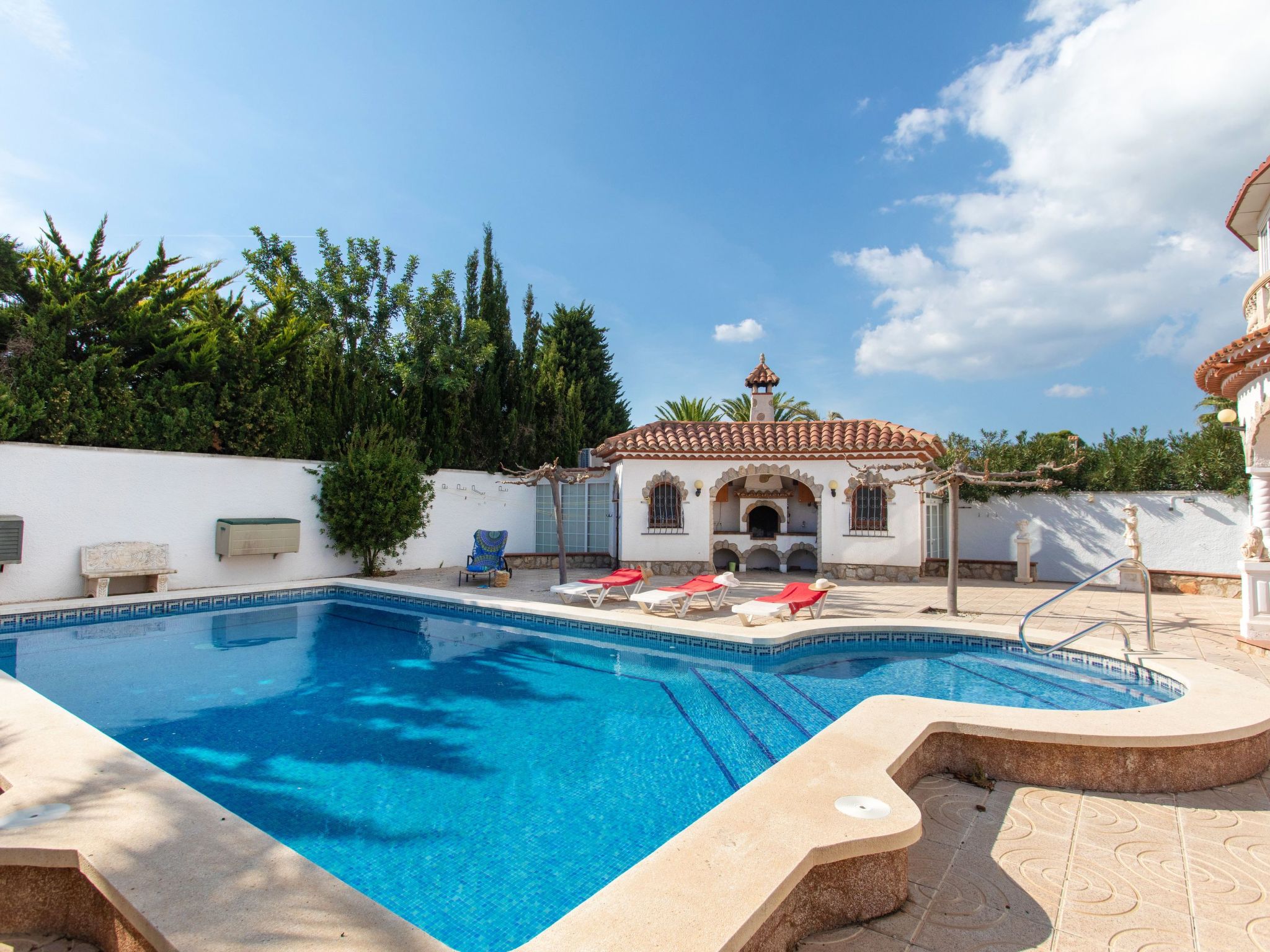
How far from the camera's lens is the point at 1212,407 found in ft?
73.6

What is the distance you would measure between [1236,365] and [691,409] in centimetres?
2935

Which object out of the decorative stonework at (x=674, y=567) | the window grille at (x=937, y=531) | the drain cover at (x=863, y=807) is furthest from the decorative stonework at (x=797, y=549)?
the drain cover at (x=863, y=807)

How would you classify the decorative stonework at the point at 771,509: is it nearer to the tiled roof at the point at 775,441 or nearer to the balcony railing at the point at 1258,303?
the tiled roof at the point at 775,441

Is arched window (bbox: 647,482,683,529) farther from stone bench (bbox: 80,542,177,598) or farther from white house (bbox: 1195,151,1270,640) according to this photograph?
stone bench (bbox: 80,542,177,598)

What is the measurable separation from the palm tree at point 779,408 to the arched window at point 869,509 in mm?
19266

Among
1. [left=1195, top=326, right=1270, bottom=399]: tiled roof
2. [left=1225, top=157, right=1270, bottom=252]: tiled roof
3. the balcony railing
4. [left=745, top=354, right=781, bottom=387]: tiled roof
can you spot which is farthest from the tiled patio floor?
[left=745, top=354, right=781, bottom=387]: tiled roof

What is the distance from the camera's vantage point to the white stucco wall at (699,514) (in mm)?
17062

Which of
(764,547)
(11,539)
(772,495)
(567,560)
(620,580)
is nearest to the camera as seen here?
(11,539)

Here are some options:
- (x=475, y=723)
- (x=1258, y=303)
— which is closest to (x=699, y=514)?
(x=475, y=723)

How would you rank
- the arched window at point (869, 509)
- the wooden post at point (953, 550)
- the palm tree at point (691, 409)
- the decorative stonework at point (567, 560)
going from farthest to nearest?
the palm tree at point (691, 409)
the decorative stonework at point (567, 560)
the arched window at point (869, 509)
the wooden post at point (953, 550)

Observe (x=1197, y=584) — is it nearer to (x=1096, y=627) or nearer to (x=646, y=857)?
(x=1096, y=627)

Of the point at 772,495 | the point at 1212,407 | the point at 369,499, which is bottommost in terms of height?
the point at 369,499

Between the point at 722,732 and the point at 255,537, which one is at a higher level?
the point at 255,537

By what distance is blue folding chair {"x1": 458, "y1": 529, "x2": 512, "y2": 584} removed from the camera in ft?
51.6
